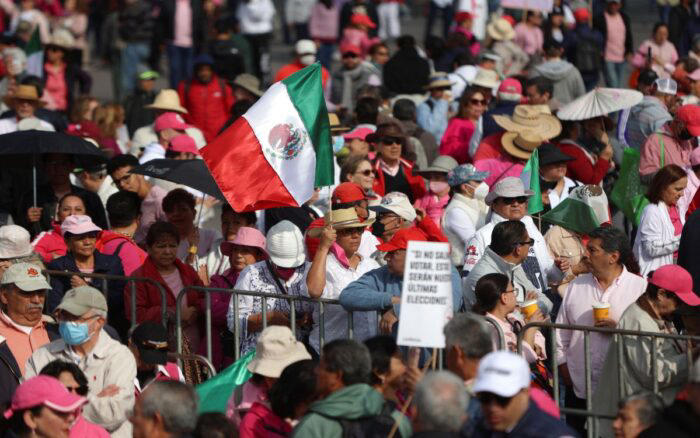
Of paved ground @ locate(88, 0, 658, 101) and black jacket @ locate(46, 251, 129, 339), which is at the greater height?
black jacket @ locate(46, 251, 129, 339)

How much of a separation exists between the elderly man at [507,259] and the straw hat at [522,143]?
3.14m

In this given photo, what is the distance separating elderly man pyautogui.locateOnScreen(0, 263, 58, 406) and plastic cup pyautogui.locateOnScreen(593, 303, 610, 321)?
358 cm

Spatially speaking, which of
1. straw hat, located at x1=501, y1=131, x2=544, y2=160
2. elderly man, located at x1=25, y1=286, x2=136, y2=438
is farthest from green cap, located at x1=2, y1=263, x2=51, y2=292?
straw hat, located at x1=501, y1=131, x2=544, y2=160

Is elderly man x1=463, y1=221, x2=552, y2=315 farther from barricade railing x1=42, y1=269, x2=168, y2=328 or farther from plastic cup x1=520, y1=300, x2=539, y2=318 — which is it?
barricade railing x1=42, y1=269, x2=168, y2=328

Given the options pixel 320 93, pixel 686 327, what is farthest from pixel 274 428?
pixel 320 93

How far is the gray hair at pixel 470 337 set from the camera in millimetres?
8352

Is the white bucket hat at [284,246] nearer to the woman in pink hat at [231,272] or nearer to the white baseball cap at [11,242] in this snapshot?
the woman in pink hat at [231,272]

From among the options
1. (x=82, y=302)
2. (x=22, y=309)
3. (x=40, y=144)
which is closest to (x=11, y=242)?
(x=22, y=309)

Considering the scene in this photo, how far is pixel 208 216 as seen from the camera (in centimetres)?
1425

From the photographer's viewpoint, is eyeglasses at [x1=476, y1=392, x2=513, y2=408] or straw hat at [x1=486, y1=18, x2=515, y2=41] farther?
straw hat at [x1=486, y1=18, x2=515, y2=41]

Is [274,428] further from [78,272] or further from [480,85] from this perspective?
[480,85]

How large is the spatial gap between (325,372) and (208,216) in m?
6.04

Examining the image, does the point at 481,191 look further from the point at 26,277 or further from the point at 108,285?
the point at 26,277

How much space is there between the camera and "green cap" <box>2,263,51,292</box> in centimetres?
1050
